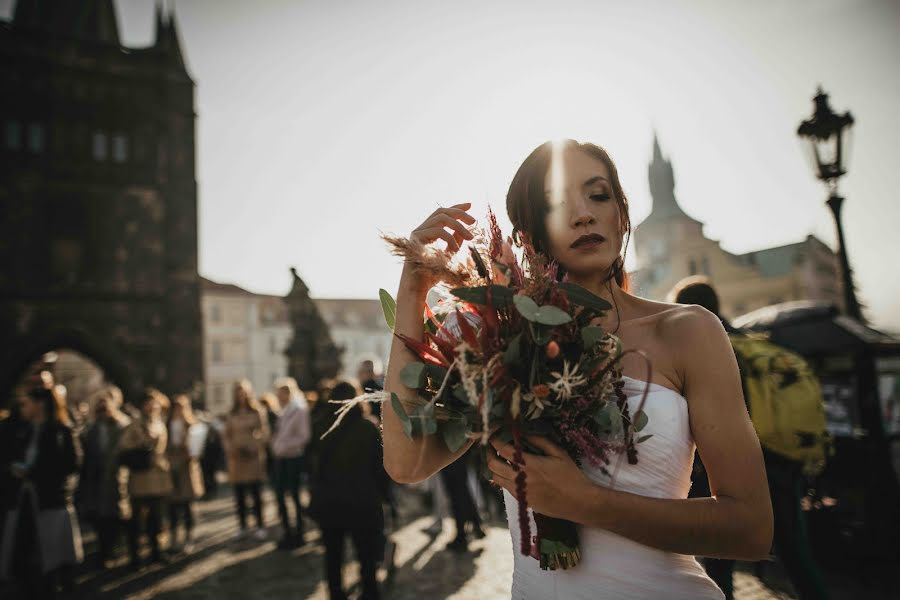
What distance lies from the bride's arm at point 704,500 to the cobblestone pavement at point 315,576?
5073 mm

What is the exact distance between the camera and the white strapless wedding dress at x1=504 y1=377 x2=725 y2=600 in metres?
1.45

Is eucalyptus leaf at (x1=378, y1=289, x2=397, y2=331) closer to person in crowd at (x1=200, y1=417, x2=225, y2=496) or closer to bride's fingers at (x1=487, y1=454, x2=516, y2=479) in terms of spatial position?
bride's fingers at (x1=487, y1=454, x2=516, y2=479)

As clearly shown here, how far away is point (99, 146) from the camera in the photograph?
27078 millimetres

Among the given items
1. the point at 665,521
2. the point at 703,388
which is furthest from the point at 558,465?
the point at 703,388

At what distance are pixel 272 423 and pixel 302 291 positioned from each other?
14.4m

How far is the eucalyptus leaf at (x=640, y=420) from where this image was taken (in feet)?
4.61

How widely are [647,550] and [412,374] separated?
80 centimetres

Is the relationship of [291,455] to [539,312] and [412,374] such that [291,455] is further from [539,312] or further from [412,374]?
[539,312]

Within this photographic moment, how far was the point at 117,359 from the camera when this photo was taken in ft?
83.1

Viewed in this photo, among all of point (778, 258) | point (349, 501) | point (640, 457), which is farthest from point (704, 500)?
point (778, 258)

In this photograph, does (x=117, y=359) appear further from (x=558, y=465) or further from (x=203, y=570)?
(x=558, y=465)

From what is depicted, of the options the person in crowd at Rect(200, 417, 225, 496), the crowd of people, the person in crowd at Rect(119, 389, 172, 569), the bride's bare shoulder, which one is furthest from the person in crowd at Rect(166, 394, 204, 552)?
the bride's bare shoulder

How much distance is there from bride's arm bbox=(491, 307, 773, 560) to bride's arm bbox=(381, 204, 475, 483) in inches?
8.1

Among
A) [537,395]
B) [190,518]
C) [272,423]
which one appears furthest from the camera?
[272,423]
